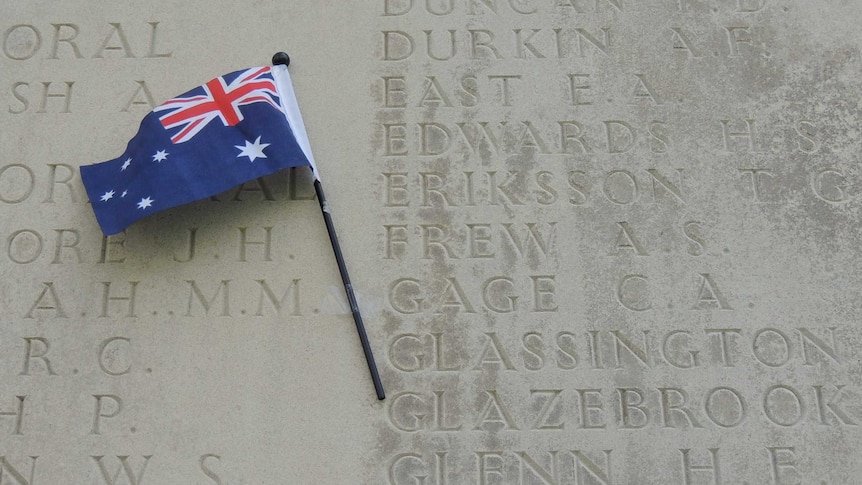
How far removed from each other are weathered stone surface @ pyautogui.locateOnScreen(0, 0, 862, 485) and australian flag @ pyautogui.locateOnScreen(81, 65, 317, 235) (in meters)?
0.26

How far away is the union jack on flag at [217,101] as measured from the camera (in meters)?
6.84

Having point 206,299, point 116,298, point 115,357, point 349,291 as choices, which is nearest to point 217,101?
point 206,299

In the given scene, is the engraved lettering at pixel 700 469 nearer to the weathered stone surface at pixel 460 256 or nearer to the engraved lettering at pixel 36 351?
the weathered stone surface at pixel 460 256

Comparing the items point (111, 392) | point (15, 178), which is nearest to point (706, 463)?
point (111, 392)

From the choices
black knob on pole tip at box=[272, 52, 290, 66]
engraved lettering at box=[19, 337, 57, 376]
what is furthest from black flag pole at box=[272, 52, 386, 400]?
engraved lettering at box=[19, 337, 57, 376]

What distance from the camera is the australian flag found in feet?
21.6

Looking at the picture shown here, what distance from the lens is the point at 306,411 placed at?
6340 millimetres

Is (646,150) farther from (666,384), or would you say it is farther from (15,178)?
(15,178)

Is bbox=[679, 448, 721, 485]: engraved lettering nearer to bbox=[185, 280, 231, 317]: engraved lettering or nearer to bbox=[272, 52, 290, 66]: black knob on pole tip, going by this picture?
bbox=[185, 280, 231, 317]: engraved lettering

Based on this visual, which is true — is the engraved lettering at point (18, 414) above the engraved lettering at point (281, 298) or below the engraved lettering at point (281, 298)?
below

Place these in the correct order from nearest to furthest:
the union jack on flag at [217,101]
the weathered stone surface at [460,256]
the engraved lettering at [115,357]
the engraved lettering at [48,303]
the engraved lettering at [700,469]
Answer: the engraved lettering at [700,469] → the weathered stone surface at [460,256] → the engraved lettering at [115,357] → the engraved lettering at [48,303] → the union jack on flag at [217,101]

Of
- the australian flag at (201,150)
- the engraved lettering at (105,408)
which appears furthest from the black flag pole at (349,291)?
the engraved lettering at (105,408)

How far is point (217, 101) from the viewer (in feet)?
22.8

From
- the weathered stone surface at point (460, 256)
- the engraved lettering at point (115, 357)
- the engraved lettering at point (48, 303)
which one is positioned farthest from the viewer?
the engraved lettering at point (48, 303)
